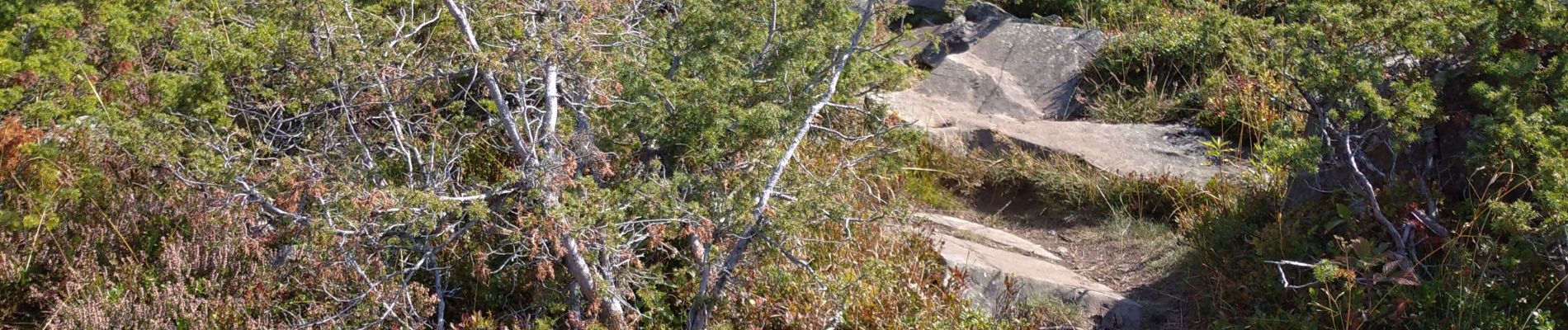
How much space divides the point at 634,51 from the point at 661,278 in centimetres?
118

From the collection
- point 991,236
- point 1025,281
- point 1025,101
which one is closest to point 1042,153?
point 991,236

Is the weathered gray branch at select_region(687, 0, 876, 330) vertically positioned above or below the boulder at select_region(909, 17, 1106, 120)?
above

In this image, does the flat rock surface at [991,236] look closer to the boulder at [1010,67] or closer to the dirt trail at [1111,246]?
the dirt trail at [1111,246]

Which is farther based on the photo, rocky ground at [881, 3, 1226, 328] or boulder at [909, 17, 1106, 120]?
boulder at [909, 17, 1106, 120]

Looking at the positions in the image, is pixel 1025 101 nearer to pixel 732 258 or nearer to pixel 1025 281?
pixel 1025 281

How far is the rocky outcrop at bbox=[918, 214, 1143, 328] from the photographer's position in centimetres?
Result: 544

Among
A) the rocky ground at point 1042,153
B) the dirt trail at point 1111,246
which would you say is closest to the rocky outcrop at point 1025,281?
the rocky ground at point 1042,153

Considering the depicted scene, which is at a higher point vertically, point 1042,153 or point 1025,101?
point 1042,153

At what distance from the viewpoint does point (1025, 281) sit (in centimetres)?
561

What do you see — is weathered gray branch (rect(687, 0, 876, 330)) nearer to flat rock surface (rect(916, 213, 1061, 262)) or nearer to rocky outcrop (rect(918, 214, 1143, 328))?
rocky outcrop (rect(918, 214, 1143, 328))

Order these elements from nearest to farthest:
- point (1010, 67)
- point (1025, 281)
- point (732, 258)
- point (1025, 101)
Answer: point (732, 258)
point (1025, 281)
point (1025, 101)
point (1010, 67)

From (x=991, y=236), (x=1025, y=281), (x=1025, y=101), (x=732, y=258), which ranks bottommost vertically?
(x=1025, y=101)

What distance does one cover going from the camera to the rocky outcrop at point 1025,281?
5.44 metres

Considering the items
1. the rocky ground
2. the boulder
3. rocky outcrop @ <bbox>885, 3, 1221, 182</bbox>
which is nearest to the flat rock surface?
the rocky ground
